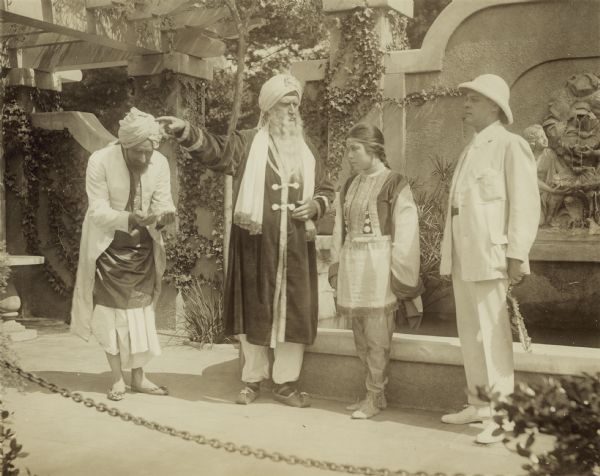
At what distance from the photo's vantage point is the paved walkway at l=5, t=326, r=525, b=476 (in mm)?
4383

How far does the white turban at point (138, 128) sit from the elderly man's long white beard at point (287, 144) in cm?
81

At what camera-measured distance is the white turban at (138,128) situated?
5758 millimetres

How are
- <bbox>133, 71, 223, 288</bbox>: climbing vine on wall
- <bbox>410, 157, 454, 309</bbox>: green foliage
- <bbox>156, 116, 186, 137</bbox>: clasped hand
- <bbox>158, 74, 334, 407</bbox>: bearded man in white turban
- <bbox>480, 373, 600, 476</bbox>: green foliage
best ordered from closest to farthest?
<bbox>480, 373, 600, 476</bbox>: green foliage, <bbox>156, 116, 186, 137</bbox>: clasped hand, <bbox>158, 74, 334, 407</bbox>: bearded man in white turban, <bbox>410, 157, 454, 309</bbox>: green foliage, <bbox>133, 71, 223, 288</bbox>: climbing vine on wall

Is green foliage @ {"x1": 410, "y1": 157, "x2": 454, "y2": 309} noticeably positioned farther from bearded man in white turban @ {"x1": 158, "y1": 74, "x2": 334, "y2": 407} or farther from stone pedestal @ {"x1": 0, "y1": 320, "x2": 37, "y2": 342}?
stone pedestal @ {"x1": 0, "y1": 320, "x2": 37, "y2": 342}

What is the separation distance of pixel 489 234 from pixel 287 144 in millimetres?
1669

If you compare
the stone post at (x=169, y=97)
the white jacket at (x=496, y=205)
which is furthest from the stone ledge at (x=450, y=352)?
the stone post at (x=169, y=97)

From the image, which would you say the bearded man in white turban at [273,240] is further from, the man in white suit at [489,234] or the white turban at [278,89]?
the man in white suit at [489,234]

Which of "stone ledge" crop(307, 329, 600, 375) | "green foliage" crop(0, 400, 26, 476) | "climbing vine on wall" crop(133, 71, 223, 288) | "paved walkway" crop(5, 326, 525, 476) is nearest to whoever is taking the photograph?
"green foliage" crop(0, 400, 26, 476)

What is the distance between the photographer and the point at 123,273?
5.96 meters

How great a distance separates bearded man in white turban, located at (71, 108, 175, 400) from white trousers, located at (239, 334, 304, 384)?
67 cm

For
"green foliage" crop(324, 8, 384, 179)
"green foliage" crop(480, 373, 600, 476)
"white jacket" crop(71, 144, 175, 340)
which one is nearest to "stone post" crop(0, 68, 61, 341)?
"green foliage" crop(324, 8, 384, 179)

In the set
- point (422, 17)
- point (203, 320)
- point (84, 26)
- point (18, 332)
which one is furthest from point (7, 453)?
point (422, 17)

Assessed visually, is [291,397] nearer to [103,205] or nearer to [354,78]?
[103,205]

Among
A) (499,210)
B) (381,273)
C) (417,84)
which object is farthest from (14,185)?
(499,210)
